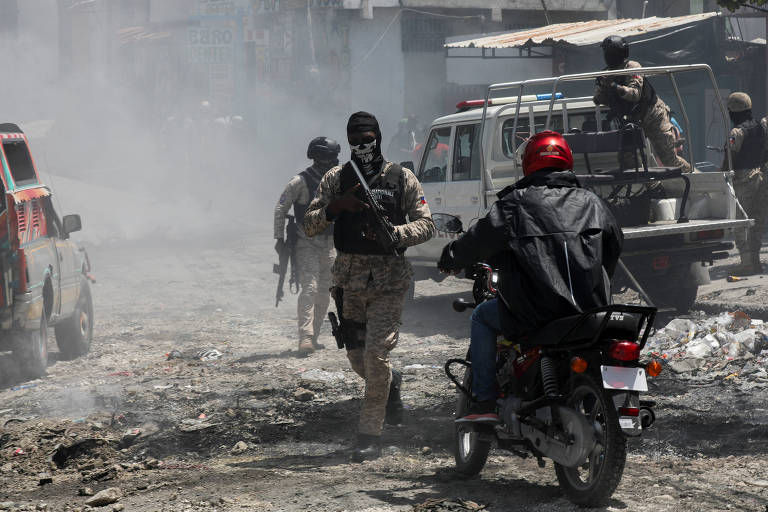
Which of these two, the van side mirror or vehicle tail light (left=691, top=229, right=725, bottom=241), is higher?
the van side mirror

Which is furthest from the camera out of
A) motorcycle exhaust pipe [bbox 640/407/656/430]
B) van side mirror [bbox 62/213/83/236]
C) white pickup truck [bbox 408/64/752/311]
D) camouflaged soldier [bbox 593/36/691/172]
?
van side mirror [bbox 62/213/83/236]

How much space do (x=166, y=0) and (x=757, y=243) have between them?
97.2 feet

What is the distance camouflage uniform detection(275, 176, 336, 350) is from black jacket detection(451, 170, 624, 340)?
474 centimetres

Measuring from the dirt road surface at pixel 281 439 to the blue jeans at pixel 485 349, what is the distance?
45 centimetres

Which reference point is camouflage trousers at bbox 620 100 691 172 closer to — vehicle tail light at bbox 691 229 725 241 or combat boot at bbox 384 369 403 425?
vehicle tail light at bbox 691 229 725 241

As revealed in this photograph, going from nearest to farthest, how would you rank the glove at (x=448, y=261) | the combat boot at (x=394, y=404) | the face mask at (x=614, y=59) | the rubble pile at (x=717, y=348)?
the glove at (x=448, y=261)
the combat boot at (x=394, y=404)
the rubble pile at (x=717, y=348)
the face mask at (x=614, y=59)

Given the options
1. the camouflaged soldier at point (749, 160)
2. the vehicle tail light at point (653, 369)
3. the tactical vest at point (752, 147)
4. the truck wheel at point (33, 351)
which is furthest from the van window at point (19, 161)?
the tactical vest at point (752, 147)

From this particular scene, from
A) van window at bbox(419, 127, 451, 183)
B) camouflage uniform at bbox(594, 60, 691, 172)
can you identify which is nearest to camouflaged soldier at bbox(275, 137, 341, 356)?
van window at bbox(419, 127, 451, 183)

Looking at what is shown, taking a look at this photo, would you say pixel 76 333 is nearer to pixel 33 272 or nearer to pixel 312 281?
pixel 33 272

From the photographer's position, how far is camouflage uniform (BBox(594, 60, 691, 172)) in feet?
28.4

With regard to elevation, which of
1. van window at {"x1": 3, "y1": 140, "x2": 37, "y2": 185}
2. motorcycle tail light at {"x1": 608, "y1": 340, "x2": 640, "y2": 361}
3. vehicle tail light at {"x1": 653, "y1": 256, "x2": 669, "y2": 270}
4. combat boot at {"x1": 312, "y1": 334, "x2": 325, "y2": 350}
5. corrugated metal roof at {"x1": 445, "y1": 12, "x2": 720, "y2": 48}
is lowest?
combat boot at {"x1": 312, "y1": 334, "x2": 325, "y2": 350}

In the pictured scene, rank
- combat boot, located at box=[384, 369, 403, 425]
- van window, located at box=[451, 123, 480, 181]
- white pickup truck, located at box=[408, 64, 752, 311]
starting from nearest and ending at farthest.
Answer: combat boot, located at box=[384, 369, 403, 425] < white pickup truck, located at box=[408, 64, 752, 311] < van window, located at box=[451, 123, 480, 181]

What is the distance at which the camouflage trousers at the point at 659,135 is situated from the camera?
8945 mm

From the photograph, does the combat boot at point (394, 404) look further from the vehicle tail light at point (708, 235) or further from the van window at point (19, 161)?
the van window at point (19, 161)
